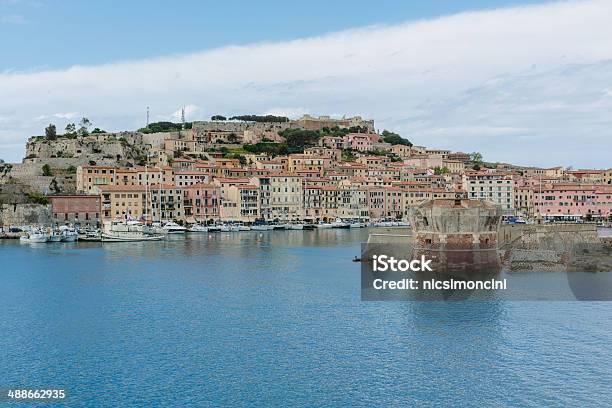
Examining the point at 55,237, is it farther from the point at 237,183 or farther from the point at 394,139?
the point at 394,139

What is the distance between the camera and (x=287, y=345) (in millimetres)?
17312

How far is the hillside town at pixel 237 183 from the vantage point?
58312 mm

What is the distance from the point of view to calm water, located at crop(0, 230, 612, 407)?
14.0 meters

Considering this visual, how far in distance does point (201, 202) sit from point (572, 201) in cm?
3105

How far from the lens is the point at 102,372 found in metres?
15.3

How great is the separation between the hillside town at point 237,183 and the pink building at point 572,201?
0.09 m

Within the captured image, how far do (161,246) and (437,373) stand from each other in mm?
31154

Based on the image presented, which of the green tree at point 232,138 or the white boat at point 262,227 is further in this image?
the green tree at point 232,138

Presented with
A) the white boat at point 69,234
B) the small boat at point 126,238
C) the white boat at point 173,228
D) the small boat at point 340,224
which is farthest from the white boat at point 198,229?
the small boat at point 340,224

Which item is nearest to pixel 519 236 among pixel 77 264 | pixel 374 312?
pixel 374 312

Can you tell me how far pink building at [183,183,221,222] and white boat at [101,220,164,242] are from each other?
10.5 meters

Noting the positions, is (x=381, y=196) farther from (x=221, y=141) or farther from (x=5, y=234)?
(x=5, y=234)

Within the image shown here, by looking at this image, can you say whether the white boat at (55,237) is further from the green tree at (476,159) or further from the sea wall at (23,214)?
the green tree at (476,159)

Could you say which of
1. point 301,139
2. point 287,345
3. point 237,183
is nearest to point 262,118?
point 301,139
